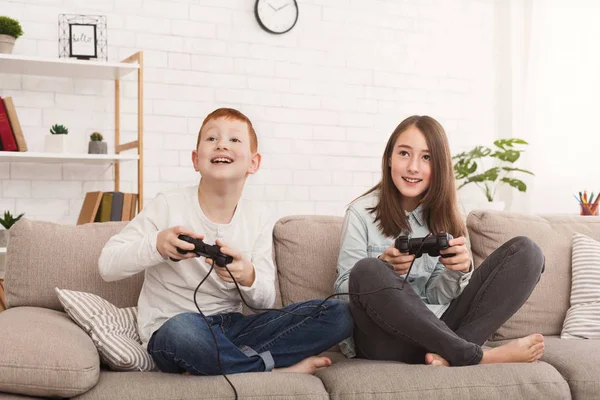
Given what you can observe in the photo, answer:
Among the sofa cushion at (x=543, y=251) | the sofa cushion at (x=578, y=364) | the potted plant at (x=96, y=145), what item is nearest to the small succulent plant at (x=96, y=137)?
the potted plant at (x=96, y=145)

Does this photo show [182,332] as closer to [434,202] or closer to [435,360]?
[435,360]

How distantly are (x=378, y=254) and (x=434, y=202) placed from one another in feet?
0.77

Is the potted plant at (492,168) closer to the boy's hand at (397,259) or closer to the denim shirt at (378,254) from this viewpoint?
the denim shirt at (378,254)

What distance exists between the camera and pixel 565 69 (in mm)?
4215

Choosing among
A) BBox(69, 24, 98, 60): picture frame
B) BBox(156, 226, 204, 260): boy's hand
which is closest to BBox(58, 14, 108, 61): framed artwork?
BBox(69, 24, 98, 60): picture frame

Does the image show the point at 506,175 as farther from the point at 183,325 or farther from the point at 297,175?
the point at 183,325

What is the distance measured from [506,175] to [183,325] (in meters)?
2.98

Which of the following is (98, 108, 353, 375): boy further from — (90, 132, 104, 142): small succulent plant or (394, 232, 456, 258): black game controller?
(90, 132, 104, 142): small succulent plant

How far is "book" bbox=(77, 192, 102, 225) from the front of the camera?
331cm

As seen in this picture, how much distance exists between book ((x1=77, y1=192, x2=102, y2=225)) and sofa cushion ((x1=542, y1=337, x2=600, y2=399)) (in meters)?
2.02

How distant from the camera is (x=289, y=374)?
1.79 metres

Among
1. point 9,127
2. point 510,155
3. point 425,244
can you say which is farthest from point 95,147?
point 510,155

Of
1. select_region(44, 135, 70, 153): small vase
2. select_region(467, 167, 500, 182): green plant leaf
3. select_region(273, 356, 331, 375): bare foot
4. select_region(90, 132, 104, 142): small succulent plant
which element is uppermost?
select_region(90, 132, 104, 142): small succulent plant

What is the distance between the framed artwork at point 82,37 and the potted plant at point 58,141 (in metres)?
0.34
